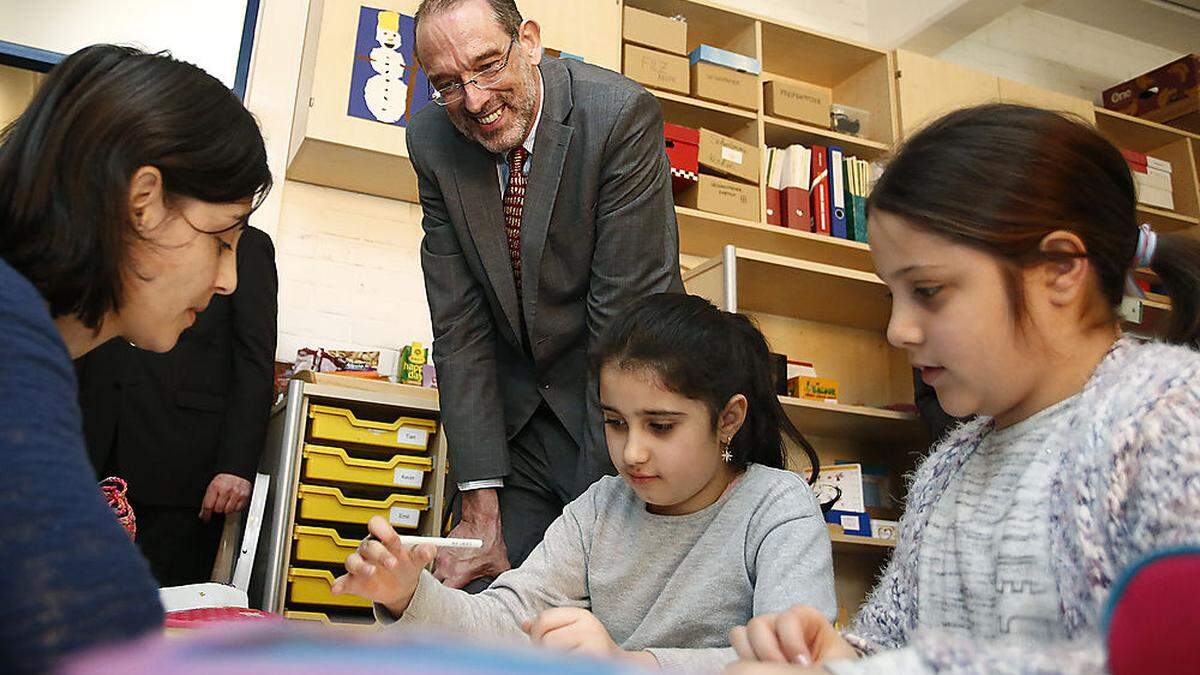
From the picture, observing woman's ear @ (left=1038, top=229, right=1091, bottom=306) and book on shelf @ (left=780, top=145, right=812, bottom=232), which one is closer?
woman's ear @ (left=1038, top=229, right=1091, bottom=306)

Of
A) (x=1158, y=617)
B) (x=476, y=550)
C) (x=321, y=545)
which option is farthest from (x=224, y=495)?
(x=1158, y=617)

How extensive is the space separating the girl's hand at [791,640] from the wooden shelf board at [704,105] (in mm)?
2704

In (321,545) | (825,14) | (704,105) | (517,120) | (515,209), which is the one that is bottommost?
(321,545)

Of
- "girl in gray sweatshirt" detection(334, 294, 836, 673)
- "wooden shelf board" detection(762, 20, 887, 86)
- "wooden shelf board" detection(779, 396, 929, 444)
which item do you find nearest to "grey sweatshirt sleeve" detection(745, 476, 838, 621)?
"girl in gray sweatshirt" detection(334, 294, 836, 673)

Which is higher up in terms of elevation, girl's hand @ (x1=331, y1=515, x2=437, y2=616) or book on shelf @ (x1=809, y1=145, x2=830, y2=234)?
book on shelf @ (x1=809, y1=145, x2=830, y2=234)

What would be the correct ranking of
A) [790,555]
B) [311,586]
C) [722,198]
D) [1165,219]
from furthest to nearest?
[1165,219], [722,198], [311,586], [790,555]

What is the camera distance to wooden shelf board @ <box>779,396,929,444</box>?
9.95 ft

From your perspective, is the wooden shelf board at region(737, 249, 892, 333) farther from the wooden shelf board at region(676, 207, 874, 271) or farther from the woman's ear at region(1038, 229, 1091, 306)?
the woman's ear at region(1038, 229, 1091, 306)

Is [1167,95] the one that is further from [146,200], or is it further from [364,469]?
[146,200]

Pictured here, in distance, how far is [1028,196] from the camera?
0.94 metres

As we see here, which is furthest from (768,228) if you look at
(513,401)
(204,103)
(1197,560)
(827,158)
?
(1197,560)

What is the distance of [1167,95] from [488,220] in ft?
12.1

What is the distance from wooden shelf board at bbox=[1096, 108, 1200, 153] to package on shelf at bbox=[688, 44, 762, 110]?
1.63m

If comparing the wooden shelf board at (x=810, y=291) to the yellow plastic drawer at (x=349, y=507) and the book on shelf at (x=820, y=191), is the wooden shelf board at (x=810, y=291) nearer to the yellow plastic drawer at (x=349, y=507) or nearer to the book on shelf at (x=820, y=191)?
the book on shelf at (x=820, y=191)
